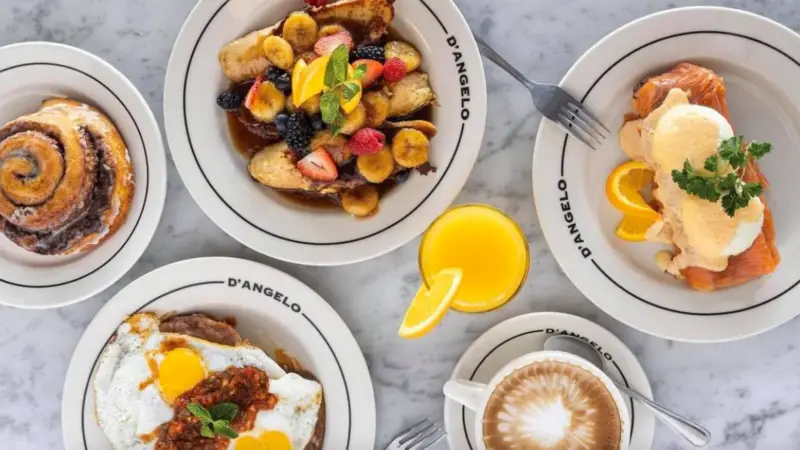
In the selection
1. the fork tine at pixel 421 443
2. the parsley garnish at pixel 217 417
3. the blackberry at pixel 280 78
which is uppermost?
the blackberry at pixel 280 78

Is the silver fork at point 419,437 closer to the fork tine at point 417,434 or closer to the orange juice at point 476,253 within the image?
the fork tine at point 417,434

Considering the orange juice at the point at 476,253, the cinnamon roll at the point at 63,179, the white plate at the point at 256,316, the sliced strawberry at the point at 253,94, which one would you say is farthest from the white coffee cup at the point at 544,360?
the cinnamon roll at the point at 63,179

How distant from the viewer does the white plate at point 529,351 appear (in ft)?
7.93

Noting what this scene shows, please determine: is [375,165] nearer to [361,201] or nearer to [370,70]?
[361,201]

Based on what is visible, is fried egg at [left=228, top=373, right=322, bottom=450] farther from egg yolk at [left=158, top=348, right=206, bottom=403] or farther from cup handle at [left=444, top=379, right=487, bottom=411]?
cup handle at [left=444, top=379, right=487, bottom=411]

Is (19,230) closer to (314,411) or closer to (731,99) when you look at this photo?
(314,411)

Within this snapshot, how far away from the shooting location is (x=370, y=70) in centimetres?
219

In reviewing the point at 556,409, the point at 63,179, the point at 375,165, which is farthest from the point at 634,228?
the point at 63,179

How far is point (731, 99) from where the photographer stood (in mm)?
2379

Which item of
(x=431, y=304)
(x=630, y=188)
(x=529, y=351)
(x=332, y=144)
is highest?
(x=332, y=144)

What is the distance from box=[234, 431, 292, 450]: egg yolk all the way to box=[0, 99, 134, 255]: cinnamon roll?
31.7 inches

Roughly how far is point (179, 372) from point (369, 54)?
1.18m

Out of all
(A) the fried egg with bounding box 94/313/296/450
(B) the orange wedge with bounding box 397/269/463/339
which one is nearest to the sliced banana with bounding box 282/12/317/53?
(B) the orange wedge with bounding box 397/269/463/339

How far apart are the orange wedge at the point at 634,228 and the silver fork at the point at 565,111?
11.3 inches
